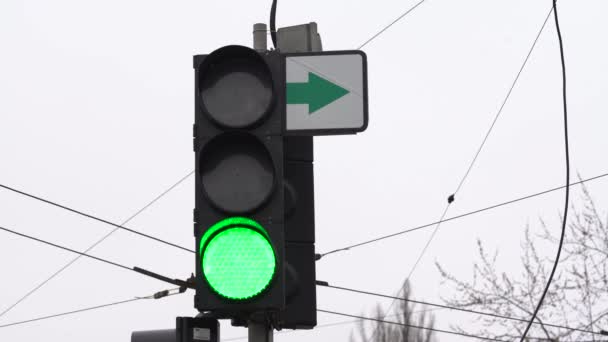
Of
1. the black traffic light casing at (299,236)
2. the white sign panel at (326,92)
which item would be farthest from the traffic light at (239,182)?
the black traffic light casing at (299,236)

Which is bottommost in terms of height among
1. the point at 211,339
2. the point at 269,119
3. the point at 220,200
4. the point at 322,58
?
the point at 211,339

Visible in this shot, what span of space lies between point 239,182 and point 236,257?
0.23m

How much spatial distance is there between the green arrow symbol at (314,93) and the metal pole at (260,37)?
242 mm

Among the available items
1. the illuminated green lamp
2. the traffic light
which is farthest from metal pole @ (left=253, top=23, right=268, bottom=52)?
the illuminated green lamp

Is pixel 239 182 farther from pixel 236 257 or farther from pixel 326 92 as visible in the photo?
pixel 326 92

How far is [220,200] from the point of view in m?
3.54

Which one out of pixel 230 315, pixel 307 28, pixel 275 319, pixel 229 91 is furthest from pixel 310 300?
pixel 307 28

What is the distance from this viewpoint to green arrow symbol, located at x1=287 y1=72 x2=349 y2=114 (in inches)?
152

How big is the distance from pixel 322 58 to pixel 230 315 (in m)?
1.00

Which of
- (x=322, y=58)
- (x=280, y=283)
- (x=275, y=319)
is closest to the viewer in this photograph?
(x=280, y=283)

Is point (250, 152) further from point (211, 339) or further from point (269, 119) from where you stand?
point (211, 339)

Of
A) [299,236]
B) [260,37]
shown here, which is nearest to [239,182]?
[299,236]

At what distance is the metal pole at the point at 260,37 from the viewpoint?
13.4 ft

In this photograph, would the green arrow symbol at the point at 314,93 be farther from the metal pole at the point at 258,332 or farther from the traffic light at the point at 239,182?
the metal pole at the point at 258,332
